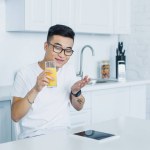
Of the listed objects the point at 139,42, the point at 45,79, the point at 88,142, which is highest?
the point at 139,42

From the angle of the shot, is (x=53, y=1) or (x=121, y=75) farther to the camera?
(x=121, y=75)

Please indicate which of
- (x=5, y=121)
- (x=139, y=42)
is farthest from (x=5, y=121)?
(x=139, y=42)

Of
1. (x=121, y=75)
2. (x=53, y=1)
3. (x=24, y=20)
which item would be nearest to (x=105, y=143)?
(x=24, y=20)

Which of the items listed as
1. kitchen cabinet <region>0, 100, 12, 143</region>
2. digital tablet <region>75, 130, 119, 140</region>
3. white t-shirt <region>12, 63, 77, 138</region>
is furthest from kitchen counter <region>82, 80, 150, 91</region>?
digital tablet <region>75, 130, 119, 140</region>

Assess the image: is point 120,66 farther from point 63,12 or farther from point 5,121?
point 5,121

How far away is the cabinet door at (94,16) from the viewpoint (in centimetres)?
317

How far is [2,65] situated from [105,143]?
1786mm

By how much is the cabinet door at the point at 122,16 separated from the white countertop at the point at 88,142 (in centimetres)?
217

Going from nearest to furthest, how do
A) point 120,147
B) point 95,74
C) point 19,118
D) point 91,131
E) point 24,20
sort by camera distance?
1. point 120,147
2. point 91,131
3. point 19,118
4. point 24,20
5. point 95,74

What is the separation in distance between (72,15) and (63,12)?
4.9 inches

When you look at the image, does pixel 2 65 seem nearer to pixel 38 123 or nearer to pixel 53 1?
pixel 53 1

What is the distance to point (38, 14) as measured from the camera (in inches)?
111

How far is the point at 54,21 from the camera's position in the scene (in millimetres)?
2945

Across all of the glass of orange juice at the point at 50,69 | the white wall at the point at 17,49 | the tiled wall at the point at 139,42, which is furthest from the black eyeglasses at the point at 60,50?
the tiled wall at the point at 139,42
